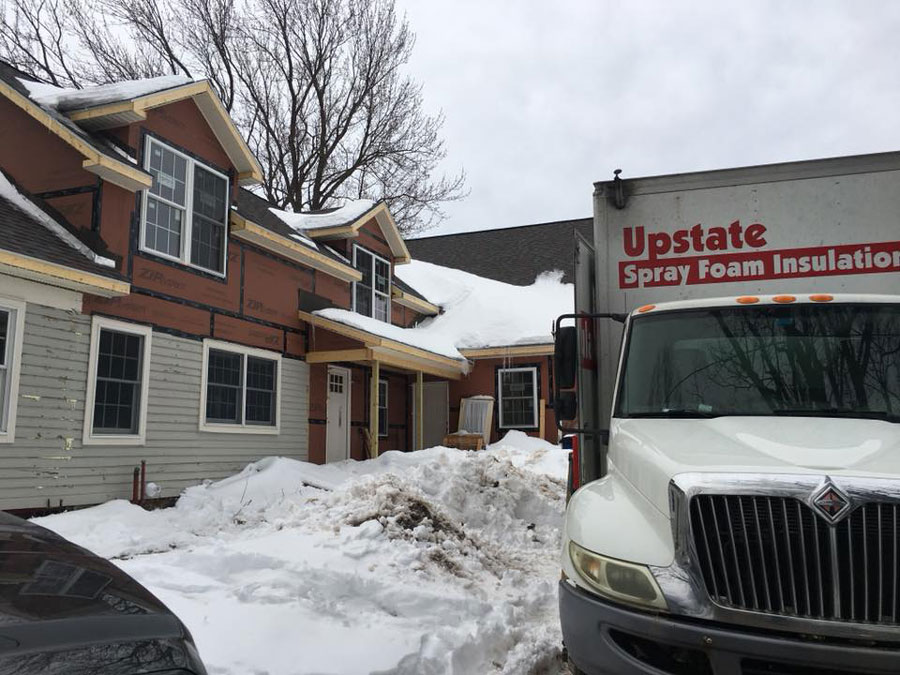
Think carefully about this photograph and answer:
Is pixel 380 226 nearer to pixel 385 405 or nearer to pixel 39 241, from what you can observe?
pixel 385 405

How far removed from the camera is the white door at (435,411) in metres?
20.3

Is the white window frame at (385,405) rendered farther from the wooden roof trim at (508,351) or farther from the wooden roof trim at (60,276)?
the wooden roof trim at (60,276)

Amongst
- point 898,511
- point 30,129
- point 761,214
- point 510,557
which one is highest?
point 30,129

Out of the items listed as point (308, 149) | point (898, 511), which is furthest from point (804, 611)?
point (308, 149)

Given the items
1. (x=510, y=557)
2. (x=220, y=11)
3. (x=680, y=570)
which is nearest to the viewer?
(x=680, y=570)

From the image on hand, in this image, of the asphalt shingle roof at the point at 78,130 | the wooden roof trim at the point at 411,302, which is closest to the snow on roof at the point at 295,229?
the wooden roof trim at the point at 411,302

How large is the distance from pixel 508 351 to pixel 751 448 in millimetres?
16377

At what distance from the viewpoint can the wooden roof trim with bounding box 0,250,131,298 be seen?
8164 mm

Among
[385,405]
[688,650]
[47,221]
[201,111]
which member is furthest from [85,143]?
[385,405]

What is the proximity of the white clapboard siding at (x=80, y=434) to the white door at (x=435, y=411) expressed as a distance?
8730 millimetres

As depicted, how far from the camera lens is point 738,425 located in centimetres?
370

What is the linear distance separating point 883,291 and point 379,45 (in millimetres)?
27347

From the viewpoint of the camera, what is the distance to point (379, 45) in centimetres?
2862

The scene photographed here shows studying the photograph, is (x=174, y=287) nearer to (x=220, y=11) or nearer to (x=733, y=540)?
(x=733, y=540)
